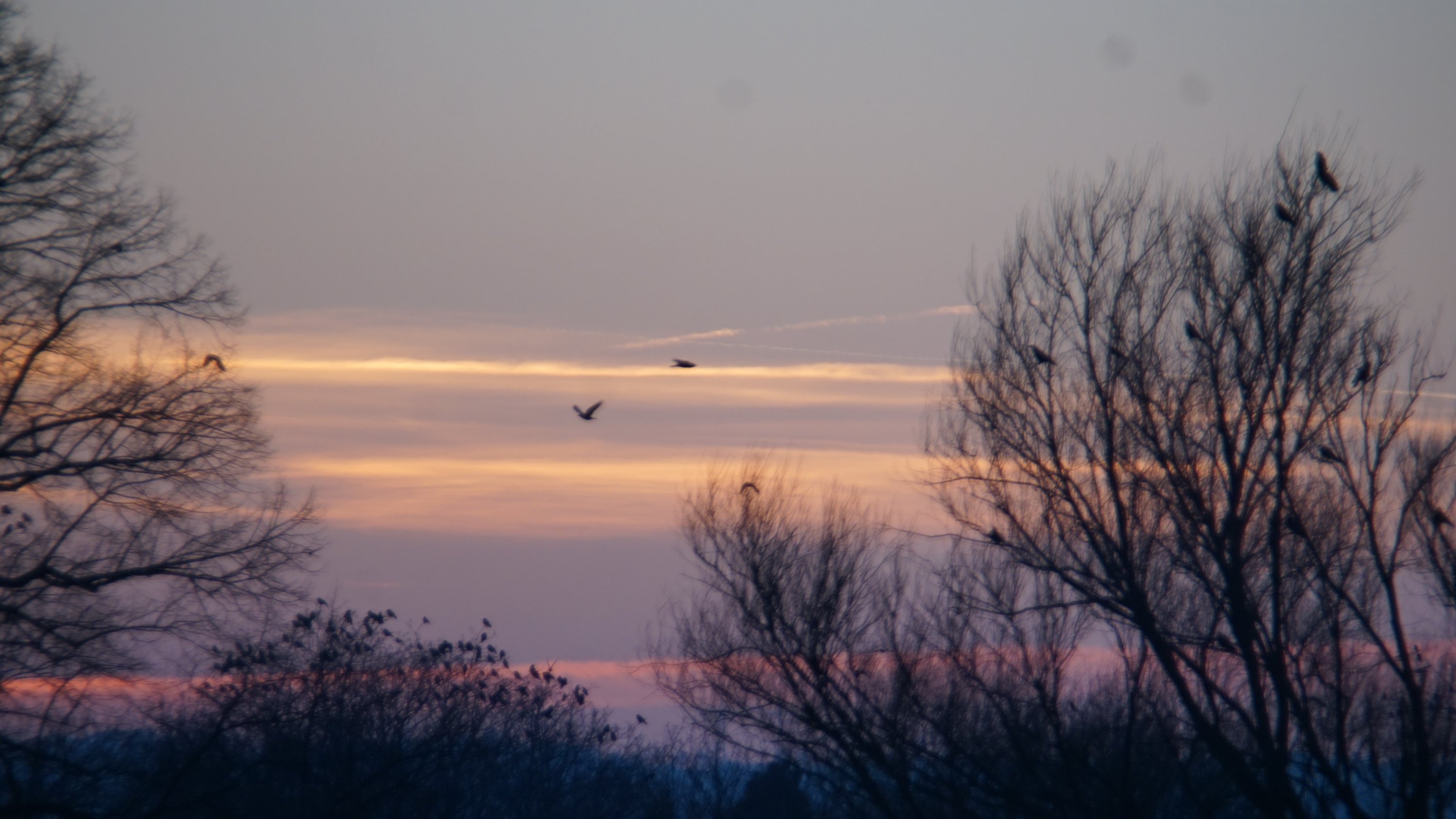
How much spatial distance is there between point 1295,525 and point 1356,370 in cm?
163

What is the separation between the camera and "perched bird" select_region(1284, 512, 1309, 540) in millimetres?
11234

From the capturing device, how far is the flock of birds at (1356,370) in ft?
36.4

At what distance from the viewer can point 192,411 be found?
1388cm

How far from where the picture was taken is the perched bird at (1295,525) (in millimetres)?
11234

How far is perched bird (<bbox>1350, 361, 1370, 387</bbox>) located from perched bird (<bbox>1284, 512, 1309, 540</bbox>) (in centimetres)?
137

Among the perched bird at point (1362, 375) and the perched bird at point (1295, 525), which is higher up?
the perched bird at point (1362, 375)

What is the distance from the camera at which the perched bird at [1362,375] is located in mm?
11609

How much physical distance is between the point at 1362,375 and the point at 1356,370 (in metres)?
0.07

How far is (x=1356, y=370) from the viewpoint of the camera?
38.3ft

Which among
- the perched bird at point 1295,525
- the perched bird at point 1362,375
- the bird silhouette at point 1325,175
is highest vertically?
the bird silhouette at point 1325,175

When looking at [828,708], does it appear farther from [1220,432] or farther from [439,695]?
[439,695]

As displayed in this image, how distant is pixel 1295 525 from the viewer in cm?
1134

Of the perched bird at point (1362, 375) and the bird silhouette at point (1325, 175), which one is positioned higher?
the bird silhouette at point (1325, 175)

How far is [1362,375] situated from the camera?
1164 cm
